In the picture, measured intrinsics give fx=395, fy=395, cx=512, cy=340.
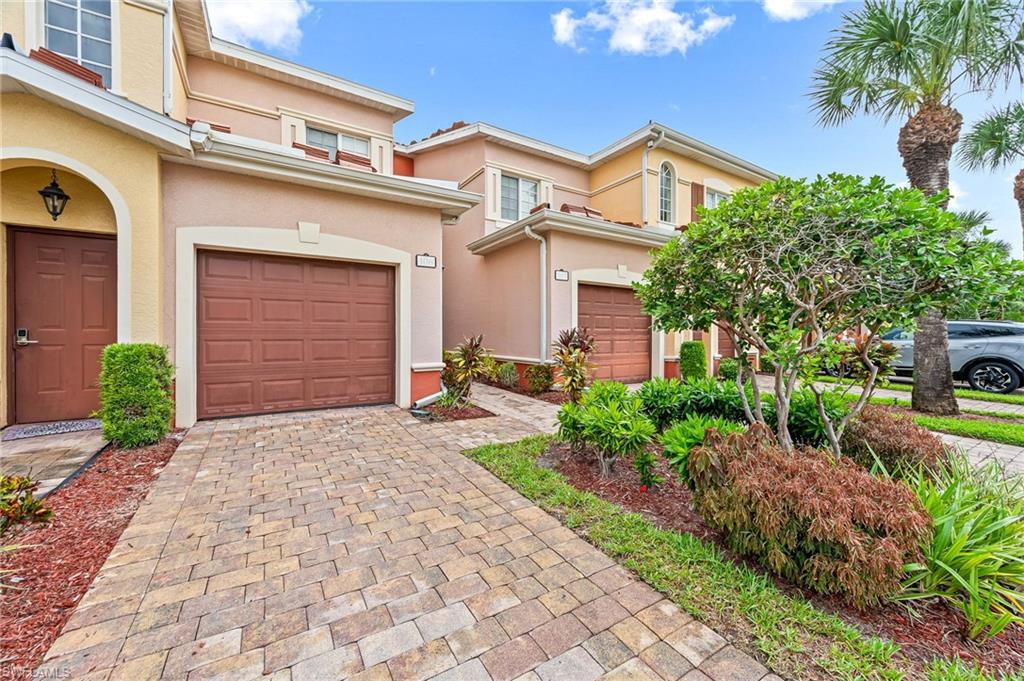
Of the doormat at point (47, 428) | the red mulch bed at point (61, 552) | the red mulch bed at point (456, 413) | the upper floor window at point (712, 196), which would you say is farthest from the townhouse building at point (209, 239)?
the upper floor window at point (712, 196)

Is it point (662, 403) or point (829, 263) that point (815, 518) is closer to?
point (829, 263)

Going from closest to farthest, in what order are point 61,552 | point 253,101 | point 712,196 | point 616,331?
1. point 61,552
2. point 253,101
3. point 616,331
4. point 712,196

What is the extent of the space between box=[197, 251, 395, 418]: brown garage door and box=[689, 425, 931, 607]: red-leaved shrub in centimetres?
546

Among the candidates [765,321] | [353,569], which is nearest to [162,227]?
[353,569]

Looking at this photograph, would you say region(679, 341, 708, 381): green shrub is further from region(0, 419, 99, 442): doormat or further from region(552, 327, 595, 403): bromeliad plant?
region(0, 419, 99, 442): doormat

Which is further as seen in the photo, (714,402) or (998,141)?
(998,141)

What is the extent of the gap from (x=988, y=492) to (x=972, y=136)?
42.5ft

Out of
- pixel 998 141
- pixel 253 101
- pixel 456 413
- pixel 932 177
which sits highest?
pixel 253 101

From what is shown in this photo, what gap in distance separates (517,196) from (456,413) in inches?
302

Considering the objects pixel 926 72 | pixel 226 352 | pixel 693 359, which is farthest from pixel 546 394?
pixel 926 72

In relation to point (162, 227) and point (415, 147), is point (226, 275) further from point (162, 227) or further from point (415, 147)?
point (415, 147)

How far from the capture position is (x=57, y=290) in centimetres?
508

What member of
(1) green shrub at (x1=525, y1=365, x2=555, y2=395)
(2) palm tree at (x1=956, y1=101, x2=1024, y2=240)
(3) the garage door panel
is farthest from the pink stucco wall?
(2) palm tree at (x1=956, y1=101, x2=1024, y2=240)

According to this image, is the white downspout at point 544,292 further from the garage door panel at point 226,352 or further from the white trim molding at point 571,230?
the garage door panel at point 226,352
